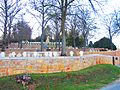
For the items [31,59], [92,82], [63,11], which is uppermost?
[63,11]

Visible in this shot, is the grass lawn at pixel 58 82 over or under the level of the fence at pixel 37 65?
under

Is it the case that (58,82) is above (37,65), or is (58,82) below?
below

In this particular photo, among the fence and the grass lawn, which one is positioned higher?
the fence

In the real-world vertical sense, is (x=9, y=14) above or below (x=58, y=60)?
above

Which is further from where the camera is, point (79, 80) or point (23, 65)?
point (23, 65)

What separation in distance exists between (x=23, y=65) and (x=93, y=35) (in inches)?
1664

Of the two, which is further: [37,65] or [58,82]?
[37,65]

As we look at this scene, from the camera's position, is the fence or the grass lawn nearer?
the grass lawn

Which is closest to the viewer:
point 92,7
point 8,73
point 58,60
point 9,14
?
point 8,73

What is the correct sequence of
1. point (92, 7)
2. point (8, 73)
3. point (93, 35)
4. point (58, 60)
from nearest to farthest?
point (8, 73) < point (58, 60) < point (92, 7) < point (93, 35)

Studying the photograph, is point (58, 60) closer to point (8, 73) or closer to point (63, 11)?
point (8, 73)

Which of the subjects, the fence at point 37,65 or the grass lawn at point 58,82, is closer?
Answer: the grass lawn at point 58,82

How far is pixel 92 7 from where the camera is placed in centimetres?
2588

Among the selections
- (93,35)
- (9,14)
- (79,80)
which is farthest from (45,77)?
(93,35)
